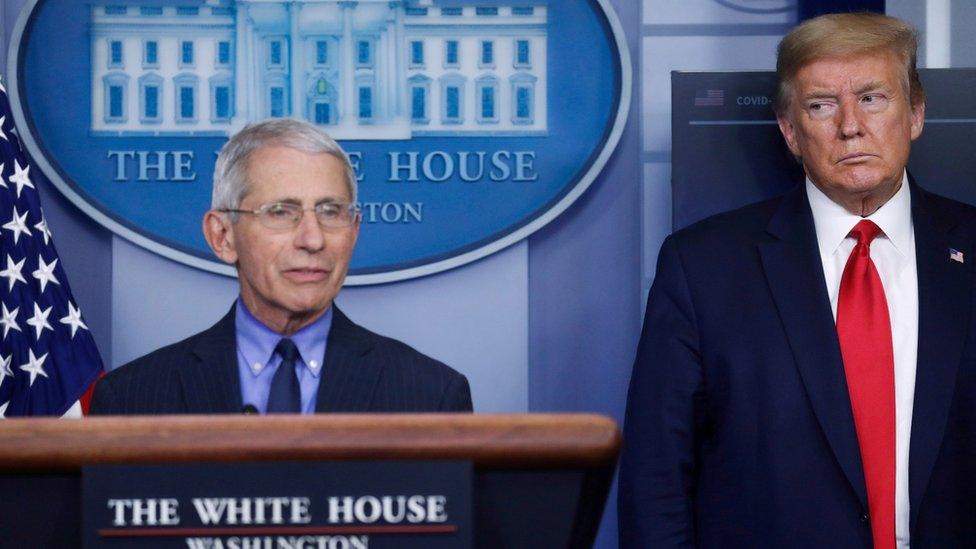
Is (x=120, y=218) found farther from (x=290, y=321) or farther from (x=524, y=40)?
(x=290, y=321)

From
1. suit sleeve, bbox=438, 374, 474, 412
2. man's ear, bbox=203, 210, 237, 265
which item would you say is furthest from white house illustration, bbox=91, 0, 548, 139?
suit sleeve, bbox=438, 374, 474, 412

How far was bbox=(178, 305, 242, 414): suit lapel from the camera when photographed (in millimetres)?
1518

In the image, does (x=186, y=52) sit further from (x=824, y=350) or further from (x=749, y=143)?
(x=824, y=350)

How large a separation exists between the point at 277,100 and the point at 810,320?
1.67m

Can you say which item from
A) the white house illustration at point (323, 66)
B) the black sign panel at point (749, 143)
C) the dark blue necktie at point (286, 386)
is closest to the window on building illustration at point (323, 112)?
the white house illustration at point (323, 66)

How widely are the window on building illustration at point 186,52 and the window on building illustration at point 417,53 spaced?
59 cm

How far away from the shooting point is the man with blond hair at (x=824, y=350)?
1872 millimetres

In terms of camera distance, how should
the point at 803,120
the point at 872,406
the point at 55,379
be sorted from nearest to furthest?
the point at 872,406 < the point at 803,120 < the point at 55,379

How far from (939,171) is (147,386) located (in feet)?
6.28

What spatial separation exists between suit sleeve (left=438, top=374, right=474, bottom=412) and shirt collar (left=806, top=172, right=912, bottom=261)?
0.76m

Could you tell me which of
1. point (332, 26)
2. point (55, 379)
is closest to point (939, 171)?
point (332, 26)

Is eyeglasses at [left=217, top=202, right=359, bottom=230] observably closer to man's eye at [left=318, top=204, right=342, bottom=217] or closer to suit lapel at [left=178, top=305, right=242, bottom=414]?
man's eye at [left=318, top=204, right=342, bottom=217]

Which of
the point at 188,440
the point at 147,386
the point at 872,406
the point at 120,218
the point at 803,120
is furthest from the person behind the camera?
the point at 120,218

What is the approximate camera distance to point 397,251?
10.1 feet
